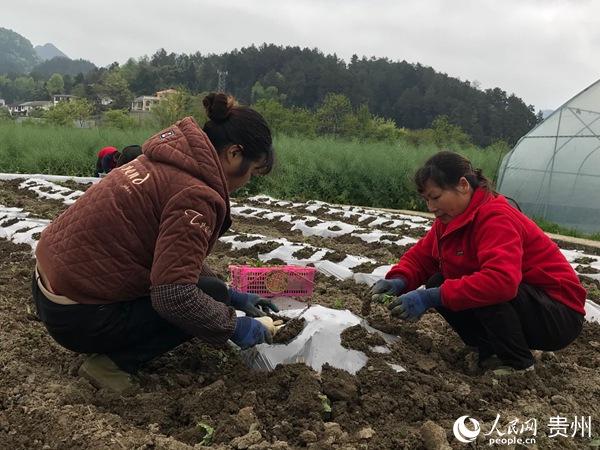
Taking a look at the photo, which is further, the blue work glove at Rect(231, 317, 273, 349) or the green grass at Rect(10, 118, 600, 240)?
the green grass at Rect(10, 118, 600, 240)

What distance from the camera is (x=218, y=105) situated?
190 cm

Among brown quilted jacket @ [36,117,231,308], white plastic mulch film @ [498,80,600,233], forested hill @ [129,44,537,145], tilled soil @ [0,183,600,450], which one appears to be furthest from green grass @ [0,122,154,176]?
forested hill @ [129,44,537,145]

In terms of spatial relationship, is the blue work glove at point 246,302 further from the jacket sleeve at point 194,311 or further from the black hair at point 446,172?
the black hair at point 446,172

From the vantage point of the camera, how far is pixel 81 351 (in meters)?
2.11

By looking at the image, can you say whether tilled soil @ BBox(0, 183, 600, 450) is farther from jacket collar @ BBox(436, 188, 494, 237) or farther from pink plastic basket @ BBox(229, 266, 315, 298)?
jacket collar @ BBox(436, 188, 494, 237)

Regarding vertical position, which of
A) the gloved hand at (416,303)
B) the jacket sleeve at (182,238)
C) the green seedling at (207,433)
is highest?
the jacket sleeve at (182,238)

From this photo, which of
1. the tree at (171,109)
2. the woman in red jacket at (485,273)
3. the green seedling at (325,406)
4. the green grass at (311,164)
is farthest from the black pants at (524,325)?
the tree at (171,109)

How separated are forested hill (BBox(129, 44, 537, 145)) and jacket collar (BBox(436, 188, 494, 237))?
28.6 meters

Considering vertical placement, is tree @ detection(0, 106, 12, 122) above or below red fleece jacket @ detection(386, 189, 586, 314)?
below

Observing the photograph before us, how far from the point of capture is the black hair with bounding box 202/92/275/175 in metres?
1.91

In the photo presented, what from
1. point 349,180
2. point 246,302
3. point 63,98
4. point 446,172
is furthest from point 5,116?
point 446,172

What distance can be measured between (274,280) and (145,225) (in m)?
1.07

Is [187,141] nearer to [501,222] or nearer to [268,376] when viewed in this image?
[268,376]

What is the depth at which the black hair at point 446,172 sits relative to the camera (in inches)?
87.7
